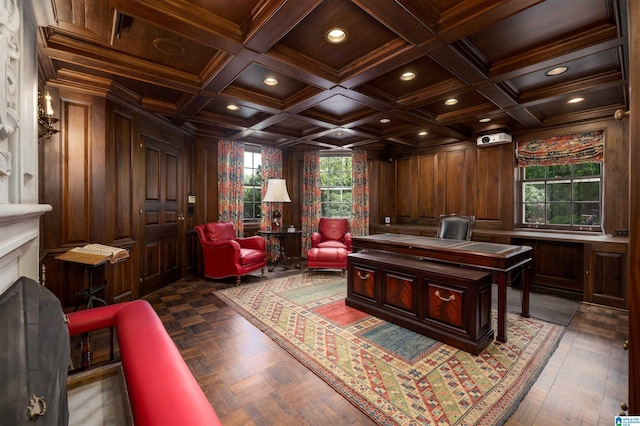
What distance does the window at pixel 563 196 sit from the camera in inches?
167

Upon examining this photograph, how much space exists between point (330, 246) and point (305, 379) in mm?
3359

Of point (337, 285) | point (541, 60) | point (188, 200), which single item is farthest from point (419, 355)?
point (188, 200)

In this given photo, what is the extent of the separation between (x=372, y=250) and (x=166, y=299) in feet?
9.28

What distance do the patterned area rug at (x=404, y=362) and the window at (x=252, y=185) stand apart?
292cm

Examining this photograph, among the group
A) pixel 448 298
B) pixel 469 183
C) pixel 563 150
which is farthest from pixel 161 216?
pixel 563 150

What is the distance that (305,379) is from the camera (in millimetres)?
2066

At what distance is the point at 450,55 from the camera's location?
247 cm

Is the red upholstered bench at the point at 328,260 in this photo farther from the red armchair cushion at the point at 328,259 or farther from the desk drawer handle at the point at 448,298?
the desk drawer handle at the point at 448,298

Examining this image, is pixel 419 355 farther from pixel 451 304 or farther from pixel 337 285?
pixel 337 285

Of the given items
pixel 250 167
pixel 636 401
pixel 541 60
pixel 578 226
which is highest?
pixel 541 60

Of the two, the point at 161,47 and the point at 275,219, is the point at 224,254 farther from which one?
the point at 161,47

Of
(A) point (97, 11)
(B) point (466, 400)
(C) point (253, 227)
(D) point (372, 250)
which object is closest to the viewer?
(B) point (466, 400)

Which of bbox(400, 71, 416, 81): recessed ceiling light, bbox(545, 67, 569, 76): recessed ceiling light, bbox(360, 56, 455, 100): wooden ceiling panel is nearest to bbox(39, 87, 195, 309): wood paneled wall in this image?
bbox(360, 56, 455, 100): wooden ceiling panel

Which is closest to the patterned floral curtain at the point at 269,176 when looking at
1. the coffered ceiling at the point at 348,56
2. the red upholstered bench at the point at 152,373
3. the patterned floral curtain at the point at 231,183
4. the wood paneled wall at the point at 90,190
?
the patterned floral curtain at the point at 231,183
